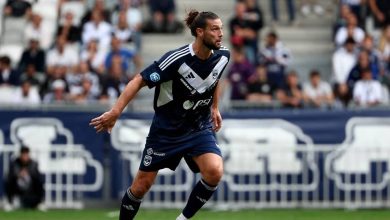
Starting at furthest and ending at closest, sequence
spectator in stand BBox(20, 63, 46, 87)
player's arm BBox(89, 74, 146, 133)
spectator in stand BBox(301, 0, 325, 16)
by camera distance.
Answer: spectator in stand BBox(301, 0, 325, 16), spectator in stand BBox(20, 63, 46, 87), player's arm BBox(89, 74, 146, 133)

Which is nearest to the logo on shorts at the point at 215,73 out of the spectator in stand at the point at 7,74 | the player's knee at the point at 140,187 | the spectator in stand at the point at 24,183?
the player's knee at the point at 140,187

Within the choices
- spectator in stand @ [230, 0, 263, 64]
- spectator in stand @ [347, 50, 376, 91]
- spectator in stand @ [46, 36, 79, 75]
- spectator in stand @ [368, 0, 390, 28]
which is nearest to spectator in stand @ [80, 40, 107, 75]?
spectator in stand @ [46, 36, 79, 75]

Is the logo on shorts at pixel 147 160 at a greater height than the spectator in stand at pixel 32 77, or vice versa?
the logo on shorts at pixel 147 160

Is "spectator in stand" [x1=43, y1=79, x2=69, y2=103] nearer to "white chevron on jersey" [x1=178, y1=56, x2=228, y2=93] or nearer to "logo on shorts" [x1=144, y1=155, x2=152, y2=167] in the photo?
"logo on shorts" [x1=144, y1=155, x2=152, y2=167]

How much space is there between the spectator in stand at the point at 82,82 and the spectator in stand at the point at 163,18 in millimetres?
2587

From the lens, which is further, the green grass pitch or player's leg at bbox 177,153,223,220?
the green grass pitch

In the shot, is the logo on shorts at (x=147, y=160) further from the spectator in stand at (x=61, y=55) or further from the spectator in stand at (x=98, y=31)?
the spectator in stand at (x=98, y=31)

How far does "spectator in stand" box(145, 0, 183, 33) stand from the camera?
26.2 metres

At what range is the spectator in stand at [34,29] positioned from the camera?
26.2 m

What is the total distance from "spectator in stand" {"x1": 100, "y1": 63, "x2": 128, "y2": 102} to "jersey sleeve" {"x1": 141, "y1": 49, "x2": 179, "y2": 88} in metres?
9.14

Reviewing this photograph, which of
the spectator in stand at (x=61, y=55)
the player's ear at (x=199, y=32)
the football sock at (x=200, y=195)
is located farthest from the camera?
the spectator in stand at (x=61, y=55)

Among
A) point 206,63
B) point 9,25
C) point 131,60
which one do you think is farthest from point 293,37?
point 206,63

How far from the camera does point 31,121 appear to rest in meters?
20.8

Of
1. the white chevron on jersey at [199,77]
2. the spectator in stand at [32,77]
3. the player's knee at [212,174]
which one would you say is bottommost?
the spectator in stand at [32,77]
